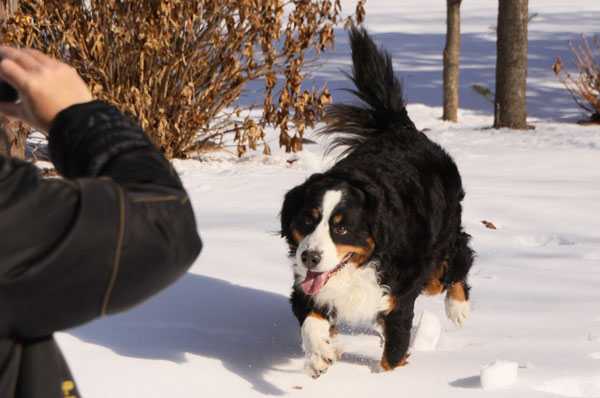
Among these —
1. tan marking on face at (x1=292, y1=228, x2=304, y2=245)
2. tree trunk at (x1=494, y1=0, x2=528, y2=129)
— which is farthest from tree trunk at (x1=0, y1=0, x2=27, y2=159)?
tree trunk at (x1=494, y1=0, x2=528, y2=129)

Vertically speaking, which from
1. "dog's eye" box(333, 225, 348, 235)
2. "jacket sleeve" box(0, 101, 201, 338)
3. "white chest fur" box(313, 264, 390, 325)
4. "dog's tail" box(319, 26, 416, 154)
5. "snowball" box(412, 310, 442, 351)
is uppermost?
"jacket sleeve" box(0, 101, 201, 338)

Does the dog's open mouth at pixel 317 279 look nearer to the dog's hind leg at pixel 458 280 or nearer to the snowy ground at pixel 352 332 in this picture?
the snowy ground at pixel 352 332

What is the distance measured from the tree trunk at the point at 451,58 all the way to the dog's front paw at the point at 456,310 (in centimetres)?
796

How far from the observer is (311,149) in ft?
28.2

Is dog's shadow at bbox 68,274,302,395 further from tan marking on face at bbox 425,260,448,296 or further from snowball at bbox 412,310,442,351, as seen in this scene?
tan marking on face at bbox 425,260,448,296

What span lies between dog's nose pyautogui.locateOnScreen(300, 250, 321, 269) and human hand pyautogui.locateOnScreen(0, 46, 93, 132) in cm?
231

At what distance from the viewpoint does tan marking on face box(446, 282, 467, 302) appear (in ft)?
12.9

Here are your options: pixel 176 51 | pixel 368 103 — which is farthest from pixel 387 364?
pixel 176 51

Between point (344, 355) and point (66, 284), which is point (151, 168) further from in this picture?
point (344, 355)

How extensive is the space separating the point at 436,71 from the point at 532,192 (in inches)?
467

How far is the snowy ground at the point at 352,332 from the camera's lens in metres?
3.08

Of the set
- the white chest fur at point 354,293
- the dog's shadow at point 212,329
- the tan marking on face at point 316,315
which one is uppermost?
the white chest fur at point 354,293

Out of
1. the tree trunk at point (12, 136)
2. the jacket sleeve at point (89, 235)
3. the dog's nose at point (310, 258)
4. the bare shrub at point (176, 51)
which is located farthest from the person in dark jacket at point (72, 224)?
the bare shrub at point (176, 51)

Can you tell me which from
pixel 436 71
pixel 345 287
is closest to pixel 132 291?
pixel 345 287
